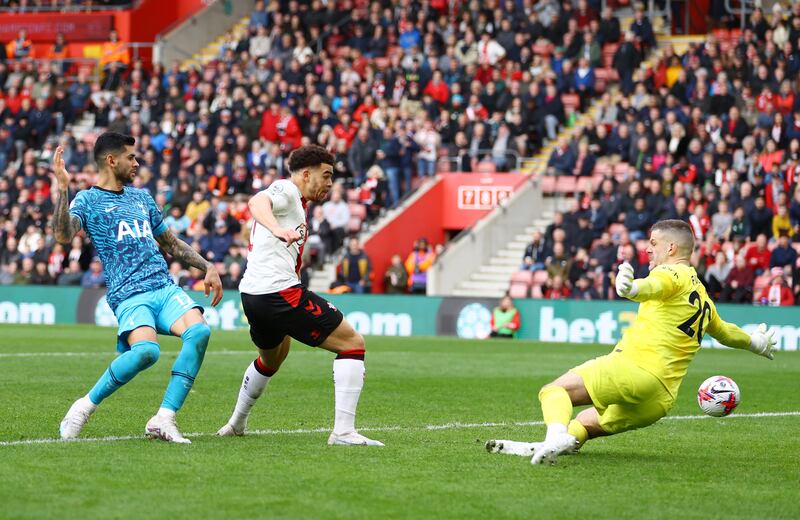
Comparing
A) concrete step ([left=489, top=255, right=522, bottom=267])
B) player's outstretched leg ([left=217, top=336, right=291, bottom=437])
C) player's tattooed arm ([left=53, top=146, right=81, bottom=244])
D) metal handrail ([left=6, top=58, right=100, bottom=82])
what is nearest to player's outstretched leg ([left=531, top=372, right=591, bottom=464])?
player's outstretched leg ([left=217, top=336, right=291, bottom=437])

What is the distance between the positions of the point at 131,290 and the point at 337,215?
75.8 feet

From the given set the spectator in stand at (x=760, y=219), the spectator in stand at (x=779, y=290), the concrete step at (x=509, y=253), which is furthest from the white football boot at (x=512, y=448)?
the concrete step at (x=509, y=253)

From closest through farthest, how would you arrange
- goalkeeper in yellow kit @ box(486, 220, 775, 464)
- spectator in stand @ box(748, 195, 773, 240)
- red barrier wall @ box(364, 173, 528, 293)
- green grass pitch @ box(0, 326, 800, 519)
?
green grass pitch @ box(0, 326, 800, 519)
goalkeeper in yellow kit @ box(486, 220, 775, 464)
spectator in stand @ box(748, 195, 773, 240)
red barrier wall @ box(364, 173, 528, 293)

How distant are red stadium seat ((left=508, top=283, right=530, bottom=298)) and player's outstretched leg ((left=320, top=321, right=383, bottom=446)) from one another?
20.1m

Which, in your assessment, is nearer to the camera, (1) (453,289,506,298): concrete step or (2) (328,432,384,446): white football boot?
(2) (328,432,384,446): white football boot

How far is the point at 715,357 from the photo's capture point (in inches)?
875

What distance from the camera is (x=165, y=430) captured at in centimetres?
947

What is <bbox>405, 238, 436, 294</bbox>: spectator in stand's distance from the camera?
1225 inches

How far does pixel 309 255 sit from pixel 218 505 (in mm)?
25596

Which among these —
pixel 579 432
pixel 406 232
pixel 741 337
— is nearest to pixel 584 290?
pixel 406 232

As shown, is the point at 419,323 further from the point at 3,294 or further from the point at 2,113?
the point at 2,113

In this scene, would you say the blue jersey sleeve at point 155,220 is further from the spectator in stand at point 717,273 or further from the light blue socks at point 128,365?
the spectator in stand at point 717,273

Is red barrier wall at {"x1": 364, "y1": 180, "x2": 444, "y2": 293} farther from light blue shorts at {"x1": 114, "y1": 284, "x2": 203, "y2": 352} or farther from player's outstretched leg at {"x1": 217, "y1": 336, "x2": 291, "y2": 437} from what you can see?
light blue shorts at {"x1": 114, "y1": 284, "x2": 203, "y2": 352}

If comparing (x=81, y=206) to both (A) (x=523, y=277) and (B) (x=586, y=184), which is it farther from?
(B) (x=586, y=184)
